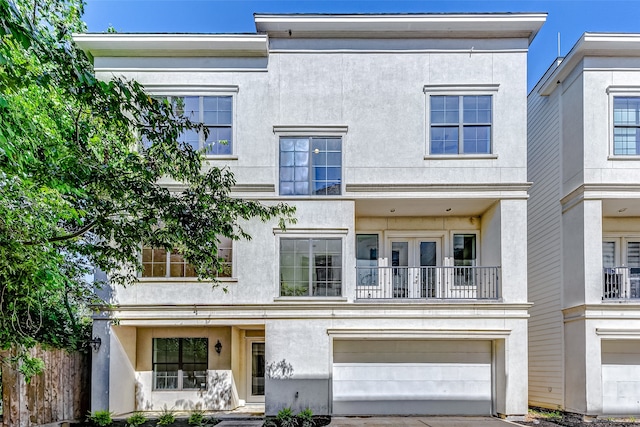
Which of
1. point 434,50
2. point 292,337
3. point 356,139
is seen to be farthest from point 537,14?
point 292,337

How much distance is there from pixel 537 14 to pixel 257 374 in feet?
37.4

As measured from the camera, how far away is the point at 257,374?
11117 mm

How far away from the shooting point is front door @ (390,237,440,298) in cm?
1079

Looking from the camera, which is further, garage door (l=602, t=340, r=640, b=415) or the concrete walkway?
garage door (l=602, t=340, r=640, b=415)

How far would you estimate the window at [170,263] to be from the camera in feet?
32.8

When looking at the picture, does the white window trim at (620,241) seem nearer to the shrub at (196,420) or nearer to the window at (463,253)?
the window at (463,253)

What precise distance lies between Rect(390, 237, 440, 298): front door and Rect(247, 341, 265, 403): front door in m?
3.95

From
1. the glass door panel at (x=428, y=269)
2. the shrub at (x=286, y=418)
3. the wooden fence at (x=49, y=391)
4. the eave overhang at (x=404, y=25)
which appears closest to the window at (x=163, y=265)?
the wooden fence at (x=49, y=391)

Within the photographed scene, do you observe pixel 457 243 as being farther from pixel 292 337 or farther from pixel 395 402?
pixel 292 337

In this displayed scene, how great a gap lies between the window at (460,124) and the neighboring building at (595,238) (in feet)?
7.88

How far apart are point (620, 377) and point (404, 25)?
9956 mm

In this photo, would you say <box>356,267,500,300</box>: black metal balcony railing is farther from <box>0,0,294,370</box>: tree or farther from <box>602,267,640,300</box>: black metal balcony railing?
<box>0,0,294,370</box>: tree

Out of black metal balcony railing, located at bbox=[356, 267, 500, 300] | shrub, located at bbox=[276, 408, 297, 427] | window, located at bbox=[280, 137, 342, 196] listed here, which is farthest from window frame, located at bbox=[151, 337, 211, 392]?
window, located at bbox=[280, 137, 342, 196]

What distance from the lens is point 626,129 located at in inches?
398
